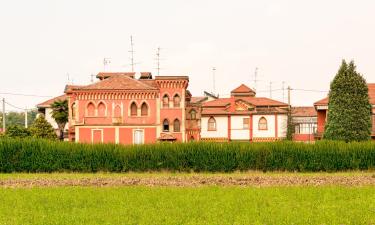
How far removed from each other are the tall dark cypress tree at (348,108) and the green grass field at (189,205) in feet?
87.0

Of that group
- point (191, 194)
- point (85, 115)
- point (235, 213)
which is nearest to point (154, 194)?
point (191, 194)

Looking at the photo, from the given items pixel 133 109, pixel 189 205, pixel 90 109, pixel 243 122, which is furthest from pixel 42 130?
pixel 189 205

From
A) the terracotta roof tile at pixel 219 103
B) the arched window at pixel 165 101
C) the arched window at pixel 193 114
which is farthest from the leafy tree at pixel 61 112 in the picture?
the terracotta roof tile at pixel 219 103

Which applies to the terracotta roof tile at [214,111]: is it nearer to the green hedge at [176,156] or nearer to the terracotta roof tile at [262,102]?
the terracotta roof tile at [262,102]

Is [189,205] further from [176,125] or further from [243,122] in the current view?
[243,122]

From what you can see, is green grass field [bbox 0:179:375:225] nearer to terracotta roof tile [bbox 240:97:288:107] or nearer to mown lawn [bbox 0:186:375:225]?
mown lawn [bbox 0:186:375:225]

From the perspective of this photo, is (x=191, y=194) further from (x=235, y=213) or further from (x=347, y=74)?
(x=347, y=74)

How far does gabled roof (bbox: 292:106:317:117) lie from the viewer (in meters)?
82.0

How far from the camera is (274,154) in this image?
129 feet

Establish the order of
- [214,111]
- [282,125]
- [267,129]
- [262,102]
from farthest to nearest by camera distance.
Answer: [262,102] → [214,111] → [267,129] → [282,125]

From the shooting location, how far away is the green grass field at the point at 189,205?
15.3 meters

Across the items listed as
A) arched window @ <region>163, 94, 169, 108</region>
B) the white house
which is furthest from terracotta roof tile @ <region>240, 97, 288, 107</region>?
arched window @ <region>163, 94, 169, 108</region>

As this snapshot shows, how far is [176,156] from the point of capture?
39969 millimetres

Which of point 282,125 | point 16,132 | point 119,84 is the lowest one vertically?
point 16,132
